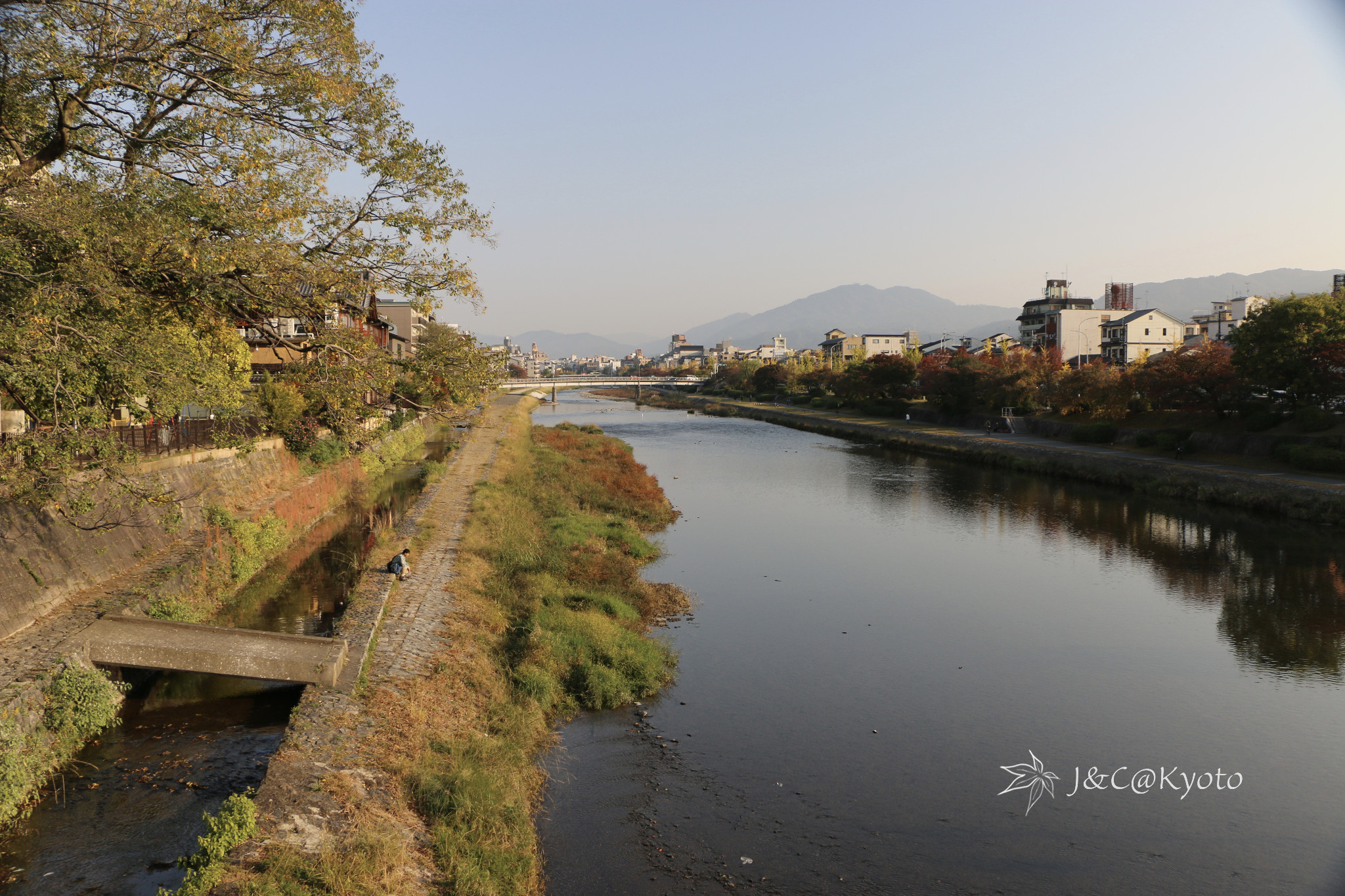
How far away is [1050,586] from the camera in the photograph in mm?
19297

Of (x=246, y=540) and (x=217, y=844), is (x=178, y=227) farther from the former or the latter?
(x=246, y=540)

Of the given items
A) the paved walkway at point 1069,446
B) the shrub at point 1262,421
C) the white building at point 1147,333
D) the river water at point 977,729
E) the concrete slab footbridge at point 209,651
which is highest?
the white building at point 1147,333

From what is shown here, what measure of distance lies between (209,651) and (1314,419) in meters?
36.4

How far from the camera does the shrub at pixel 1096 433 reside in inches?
1561

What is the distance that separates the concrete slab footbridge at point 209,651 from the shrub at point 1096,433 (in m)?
38.9

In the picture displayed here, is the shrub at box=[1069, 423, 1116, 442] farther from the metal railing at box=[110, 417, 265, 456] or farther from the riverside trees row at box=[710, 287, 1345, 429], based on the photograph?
the metal railing at box=[110, 417, 265, 456]

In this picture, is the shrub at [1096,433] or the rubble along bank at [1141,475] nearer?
the rubble along bank at [1141,475]

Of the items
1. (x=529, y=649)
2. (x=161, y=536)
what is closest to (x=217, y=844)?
(x=529, y=649)

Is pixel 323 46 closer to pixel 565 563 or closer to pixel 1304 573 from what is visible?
pixel 565 563

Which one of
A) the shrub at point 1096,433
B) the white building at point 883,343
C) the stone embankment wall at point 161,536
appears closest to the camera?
the stone embankment wall at point 161,536

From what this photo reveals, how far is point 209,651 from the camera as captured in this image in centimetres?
1020

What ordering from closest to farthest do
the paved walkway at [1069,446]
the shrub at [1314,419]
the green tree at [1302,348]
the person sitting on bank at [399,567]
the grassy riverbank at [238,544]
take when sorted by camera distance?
the grassy riverbank at [238,544] < the person sitting on bank at [399,567] < the paved walkway at [1069,446] < the green tree at [1302,348] < the shrub at [1314,419]

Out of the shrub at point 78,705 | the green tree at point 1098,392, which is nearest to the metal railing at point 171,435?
the shrub at point 78,705

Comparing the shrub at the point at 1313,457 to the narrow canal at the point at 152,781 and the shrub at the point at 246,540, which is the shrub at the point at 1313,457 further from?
the shrub at the point at 246,540
